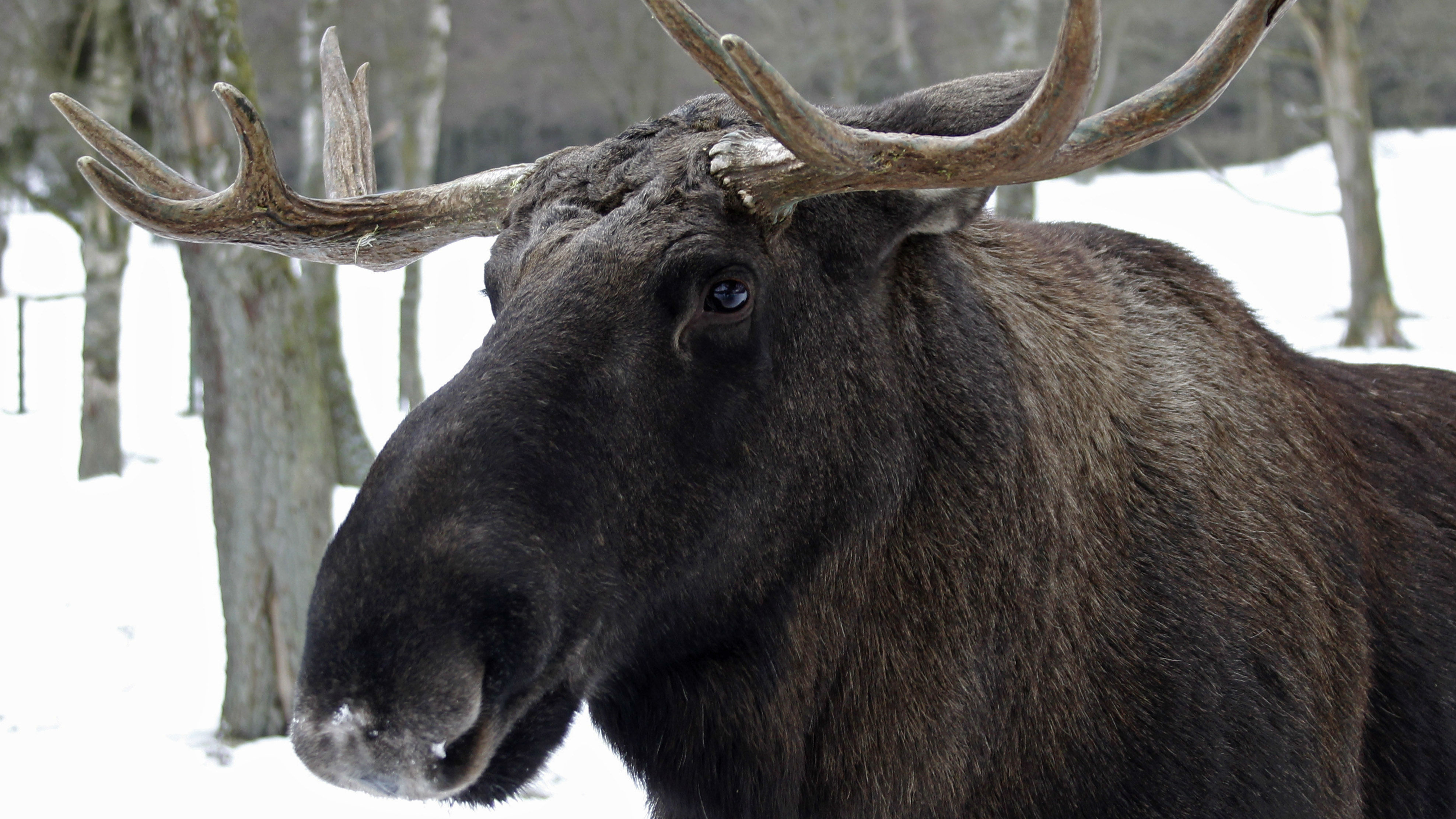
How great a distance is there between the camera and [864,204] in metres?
2.38

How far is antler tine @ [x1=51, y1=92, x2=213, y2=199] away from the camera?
2770 millimetres

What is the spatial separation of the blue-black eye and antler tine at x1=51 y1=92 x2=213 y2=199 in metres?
1.37

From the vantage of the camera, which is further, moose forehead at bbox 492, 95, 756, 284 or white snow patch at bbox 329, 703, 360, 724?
moose forehead at bbox 492, 95, 756, 284

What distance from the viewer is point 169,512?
9039 millimetres

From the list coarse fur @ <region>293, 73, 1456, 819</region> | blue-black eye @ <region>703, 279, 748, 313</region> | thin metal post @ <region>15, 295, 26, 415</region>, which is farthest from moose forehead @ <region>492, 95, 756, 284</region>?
thin metal post @ <region>15, 295, 26, 415</region>

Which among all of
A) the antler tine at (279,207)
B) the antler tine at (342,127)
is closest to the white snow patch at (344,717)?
the antler tine at (279,207)

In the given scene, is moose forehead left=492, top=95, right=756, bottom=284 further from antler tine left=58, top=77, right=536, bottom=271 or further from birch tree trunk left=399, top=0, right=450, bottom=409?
birch tree trunk left=399, top=0, right=450, bottom=409

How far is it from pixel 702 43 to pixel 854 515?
0.95 meters

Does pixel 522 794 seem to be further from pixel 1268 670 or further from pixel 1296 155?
pixel 1296 155

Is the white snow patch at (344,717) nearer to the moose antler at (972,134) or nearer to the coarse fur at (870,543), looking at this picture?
the coarse fur at (870,543)

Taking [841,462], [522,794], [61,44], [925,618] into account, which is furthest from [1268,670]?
[61,44]

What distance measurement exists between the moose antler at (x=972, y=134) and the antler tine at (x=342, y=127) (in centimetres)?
142

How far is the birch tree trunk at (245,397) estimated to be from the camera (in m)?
4.68

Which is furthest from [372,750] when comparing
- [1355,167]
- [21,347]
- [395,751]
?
[1355,167]
